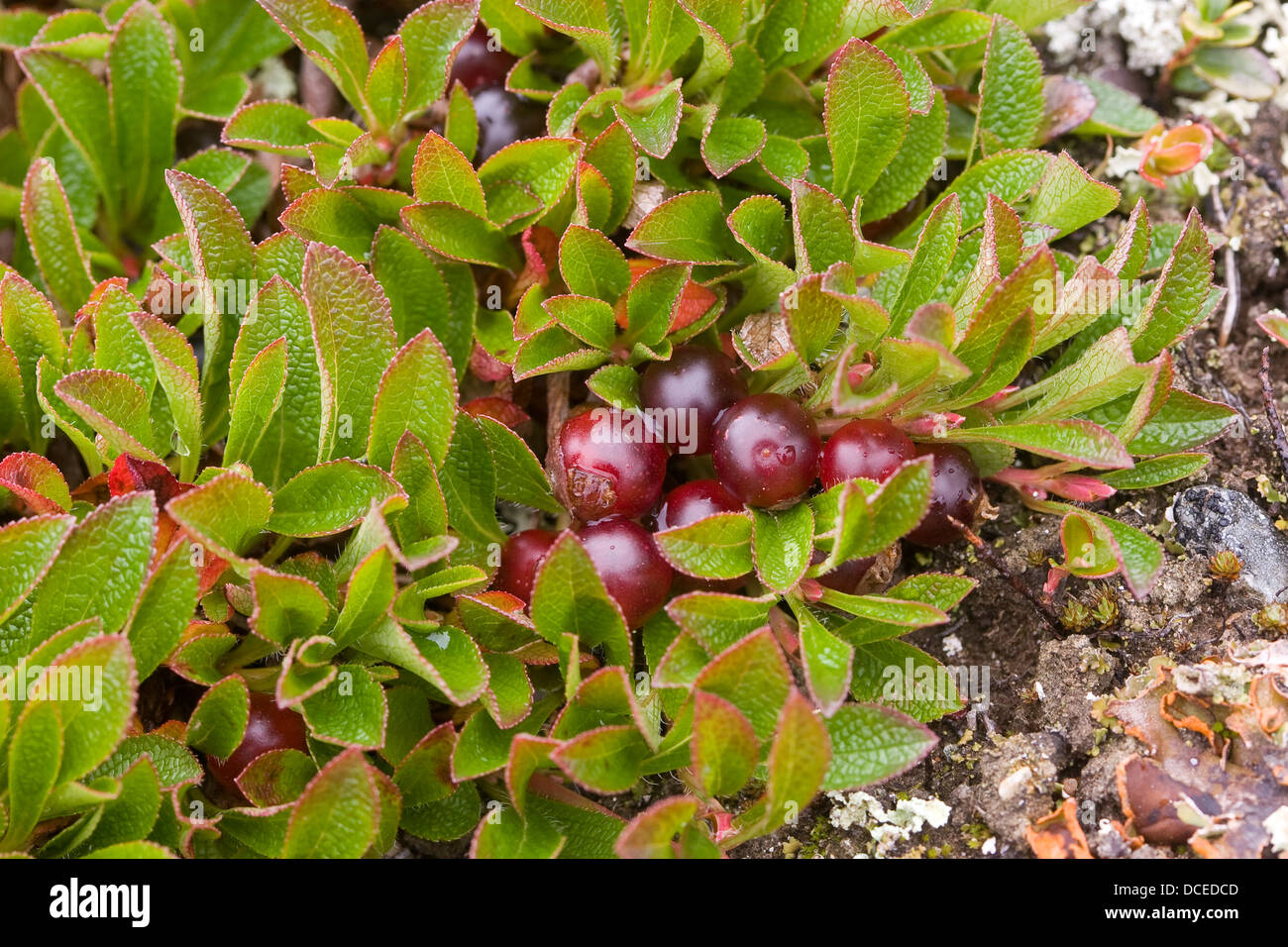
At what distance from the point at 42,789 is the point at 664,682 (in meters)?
1.01

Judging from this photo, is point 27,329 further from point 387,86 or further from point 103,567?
point 387,86

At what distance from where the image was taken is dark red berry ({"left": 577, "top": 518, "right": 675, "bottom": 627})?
6.27ft

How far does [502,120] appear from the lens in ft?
8.00

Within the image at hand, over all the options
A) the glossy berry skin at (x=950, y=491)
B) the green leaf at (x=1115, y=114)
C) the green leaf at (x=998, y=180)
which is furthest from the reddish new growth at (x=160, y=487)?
the green leaf at (x=1115, y=114)

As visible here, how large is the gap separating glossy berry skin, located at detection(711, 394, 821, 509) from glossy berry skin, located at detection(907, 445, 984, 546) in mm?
264

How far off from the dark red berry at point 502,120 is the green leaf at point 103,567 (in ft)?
3.81

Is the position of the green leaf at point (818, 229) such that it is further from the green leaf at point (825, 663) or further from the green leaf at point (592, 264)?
the green leaf at point (825, 663)

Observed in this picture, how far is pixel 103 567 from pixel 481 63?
149cm

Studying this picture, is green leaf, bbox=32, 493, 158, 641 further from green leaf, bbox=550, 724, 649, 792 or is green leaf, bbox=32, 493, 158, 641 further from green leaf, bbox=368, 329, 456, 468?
green leaf, bbox=550, 724, 649, 792

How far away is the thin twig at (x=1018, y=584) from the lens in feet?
6.85

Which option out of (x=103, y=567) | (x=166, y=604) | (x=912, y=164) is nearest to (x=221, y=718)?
(x=166, y=604)

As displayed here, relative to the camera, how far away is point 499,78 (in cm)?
255

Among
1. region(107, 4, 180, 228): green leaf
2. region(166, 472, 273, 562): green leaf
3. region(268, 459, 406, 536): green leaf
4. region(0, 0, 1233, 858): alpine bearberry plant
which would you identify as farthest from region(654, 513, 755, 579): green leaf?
region(107, 4, 180, 228): green leaf
